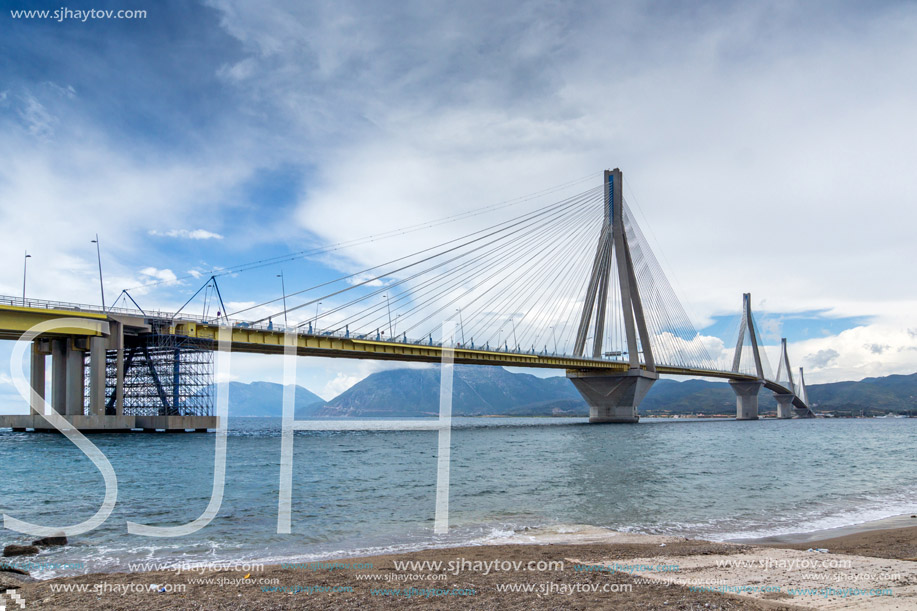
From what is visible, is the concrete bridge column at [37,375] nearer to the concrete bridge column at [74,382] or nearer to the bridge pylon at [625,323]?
the concrete bridge column at [74,382]

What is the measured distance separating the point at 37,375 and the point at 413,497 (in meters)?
50.8

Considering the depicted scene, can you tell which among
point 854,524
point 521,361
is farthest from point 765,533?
point 521,361

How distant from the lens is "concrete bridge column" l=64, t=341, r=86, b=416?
53.2 metres

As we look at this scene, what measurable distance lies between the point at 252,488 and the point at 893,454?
140 feet

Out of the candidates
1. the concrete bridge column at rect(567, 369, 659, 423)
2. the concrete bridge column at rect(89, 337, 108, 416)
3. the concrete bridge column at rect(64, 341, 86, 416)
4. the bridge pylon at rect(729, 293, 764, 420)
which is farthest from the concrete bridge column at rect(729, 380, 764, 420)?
the concrete bridge column at rect(64, 341, 86, 416)

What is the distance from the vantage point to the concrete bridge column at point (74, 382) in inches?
2094

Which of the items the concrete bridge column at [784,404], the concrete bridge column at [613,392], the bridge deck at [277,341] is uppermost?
the bridge deck at [277,341]

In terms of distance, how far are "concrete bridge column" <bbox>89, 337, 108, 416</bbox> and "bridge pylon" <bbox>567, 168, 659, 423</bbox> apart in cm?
4783

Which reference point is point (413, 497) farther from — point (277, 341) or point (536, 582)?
point (277, 341)

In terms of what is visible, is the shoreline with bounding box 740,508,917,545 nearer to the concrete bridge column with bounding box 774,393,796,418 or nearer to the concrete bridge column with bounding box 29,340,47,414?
the concrete bridge column with bounding box 29,340,47,414

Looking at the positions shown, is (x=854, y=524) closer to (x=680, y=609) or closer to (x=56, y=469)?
(x=680, y=609)

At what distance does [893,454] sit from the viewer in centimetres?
4241

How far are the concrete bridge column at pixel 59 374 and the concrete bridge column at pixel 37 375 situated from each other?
2.19 metres

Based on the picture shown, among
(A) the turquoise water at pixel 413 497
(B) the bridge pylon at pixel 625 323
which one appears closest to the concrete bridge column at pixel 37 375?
(A) the turquoise water at pixel 413 497
